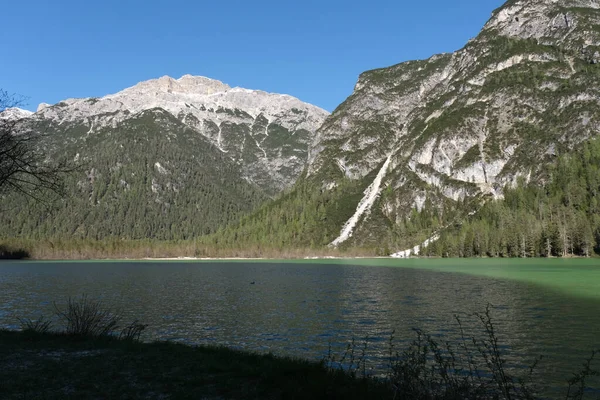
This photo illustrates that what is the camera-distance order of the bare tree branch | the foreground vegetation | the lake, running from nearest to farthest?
1. the foreground vegetation
2. the bare tree branch
3. the lake

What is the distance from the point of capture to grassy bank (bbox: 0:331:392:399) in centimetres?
1259

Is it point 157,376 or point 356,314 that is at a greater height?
point 157,376

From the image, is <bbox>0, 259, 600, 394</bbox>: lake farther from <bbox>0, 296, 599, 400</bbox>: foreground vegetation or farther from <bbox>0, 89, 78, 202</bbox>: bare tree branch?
<bbox>0, 89, 78, 202</bbox>: bare tree branch

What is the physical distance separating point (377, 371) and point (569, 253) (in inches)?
6746

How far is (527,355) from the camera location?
87.6 feet

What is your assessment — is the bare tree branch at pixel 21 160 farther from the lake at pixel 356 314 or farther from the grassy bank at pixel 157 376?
the lake at pixel 356 314

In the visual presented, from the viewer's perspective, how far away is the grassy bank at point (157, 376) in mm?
12595

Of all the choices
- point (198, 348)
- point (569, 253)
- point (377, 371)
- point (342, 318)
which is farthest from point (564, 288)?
point (569, 253)

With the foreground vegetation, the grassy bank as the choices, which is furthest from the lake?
the grassy bank

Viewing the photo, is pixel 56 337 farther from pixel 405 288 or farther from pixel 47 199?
pixel 405 288

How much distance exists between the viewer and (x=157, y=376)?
48.9ft

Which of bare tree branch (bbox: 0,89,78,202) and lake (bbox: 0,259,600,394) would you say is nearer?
bare tree branch (bbox: 0,89,78,202)

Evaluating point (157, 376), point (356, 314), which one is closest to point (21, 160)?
point (157, 376)

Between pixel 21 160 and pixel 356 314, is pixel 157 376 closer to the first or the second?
pixel 21 160
